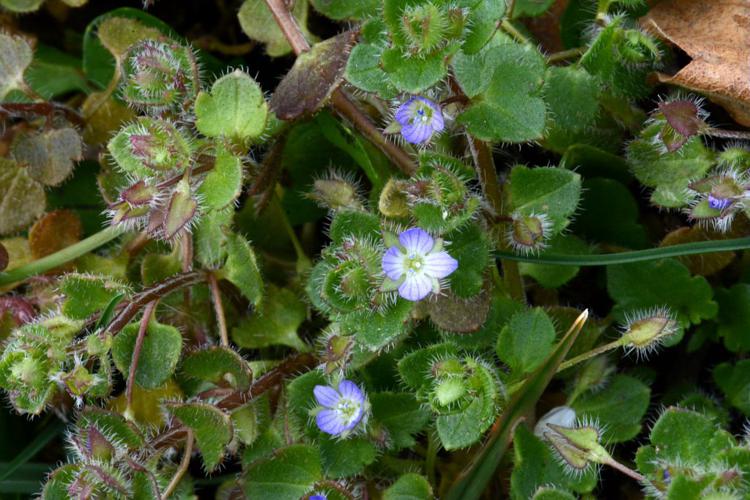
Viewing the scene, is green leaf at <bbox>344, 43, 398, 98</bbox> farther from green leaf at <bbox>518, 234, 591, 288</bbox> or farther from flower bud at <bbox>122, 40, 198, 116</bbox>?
green leaf at <bbox>518, 234, 591, 288</bbox>

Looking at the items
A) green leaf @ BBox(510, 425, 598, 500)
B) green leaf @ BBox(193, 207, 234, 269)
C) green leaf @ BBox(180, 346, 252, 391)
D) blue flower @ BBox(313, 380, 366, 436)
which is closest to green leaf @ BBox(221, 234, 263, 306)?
green leaf @ BBox(193, 207, 234, 269)

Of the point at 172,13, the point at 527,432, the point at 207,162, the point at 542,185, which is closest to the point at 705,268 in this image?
the point at 542,185

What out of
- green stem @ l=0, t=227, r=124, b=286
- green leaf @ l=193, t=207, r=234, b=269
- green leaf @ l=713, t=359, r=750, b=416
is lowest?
green leaf @ l=713, t=359, r=750, b=416

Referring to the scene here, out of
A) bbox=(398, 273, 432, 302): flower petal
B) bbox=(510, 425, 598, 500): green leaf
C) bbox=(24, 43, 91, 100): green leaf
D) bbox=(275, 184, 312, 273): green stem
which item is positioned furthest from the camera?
bbox=(24, 43, 91, 100): green leaf

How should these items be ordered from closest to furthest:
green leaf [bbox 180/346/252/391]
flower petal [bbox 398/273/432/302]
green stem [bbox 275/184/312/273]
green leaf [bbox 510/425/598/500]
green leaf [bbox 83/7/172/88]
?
1. flower petal [bbox 398/273/432/302]
2. green leaf [bbox 510/425/598/500]
3. green leaf [bbox 180/346/252/391]
4. green stem [bbox 275/184/312/273]
5. green leaf [bbox 83/7/172/88]

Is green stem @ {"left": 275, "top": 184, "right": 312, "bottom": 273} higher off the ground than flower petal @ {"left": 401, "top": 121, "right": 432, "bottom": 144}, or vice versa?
flower petal @ {"left": 401, "top": 121, "right": 432, "bottom": 144}

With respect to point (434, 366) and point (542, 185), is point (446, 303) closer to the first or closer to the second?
point (434, 366)

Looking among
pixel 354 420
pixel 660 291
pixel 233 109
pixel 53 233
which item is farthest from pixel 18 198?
pixel 660 291

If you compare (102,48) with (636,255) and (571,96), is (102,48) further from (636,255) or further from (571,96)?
(636,255)
